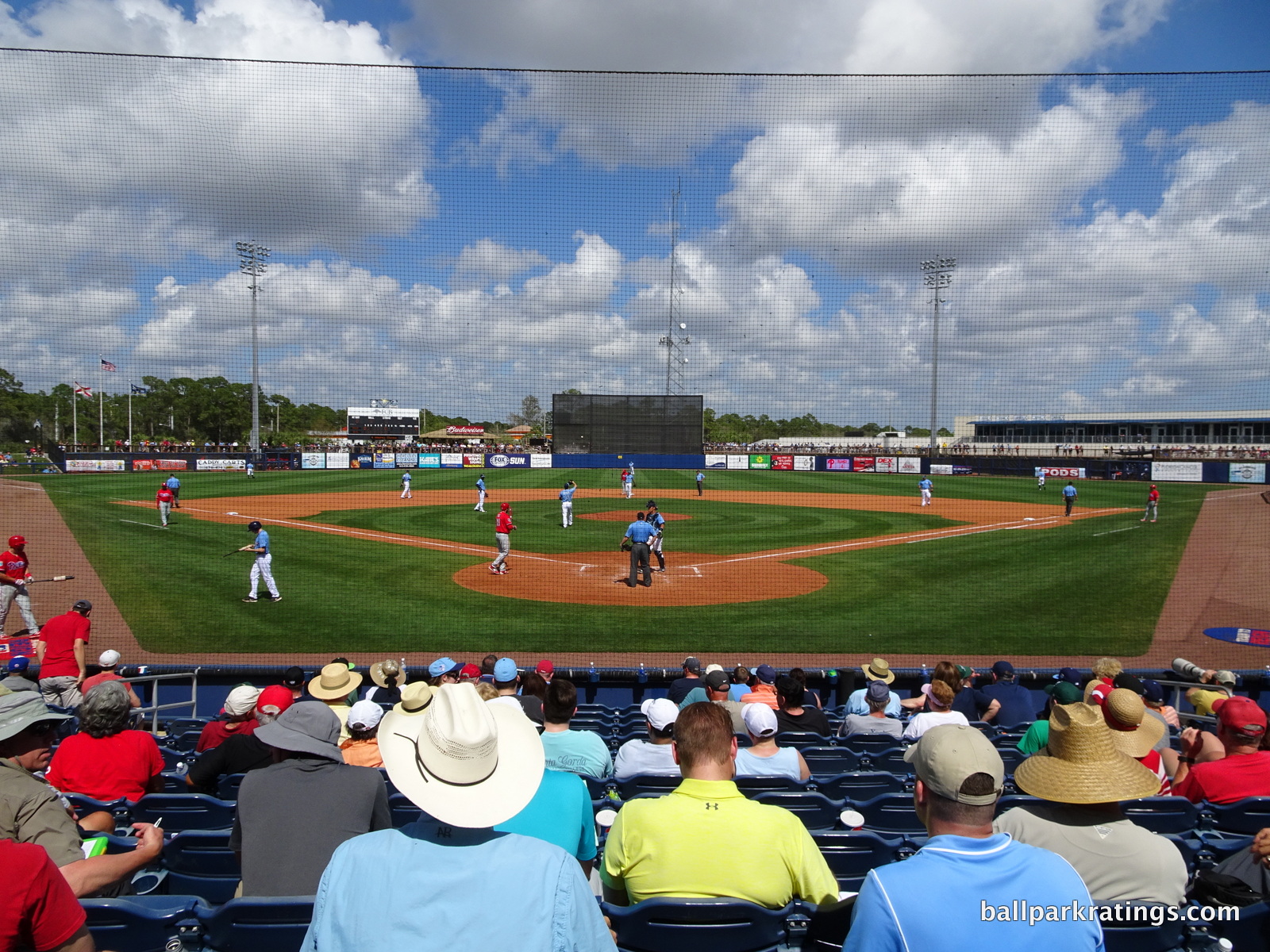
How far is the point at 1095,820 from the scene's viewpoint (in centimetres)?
273

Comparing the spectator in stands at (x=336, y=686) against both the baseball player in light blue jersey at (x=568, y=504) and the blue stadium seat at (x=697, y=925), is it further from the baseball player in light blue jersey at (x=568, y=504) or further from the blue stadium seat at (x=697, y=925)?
Result: the baseball player in light blue jersey at (x=568, y=504)

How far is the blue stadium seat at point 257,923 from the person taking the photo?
2.51 metres

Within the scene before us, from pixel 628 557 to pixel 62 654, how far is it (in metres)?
13.5

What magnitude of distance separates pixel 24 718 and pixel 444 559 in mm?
16689

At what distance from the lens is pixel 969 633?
13.4 metres

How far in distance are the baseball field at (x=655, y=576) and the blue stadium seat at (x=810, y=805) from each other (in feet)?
26.9

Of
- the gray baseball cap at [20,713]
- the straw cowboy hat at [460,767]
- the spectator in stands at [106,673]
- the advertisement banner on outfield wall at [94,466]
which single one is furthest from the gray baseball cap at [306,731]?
the advertisement banner on outfield wall at [94,466]

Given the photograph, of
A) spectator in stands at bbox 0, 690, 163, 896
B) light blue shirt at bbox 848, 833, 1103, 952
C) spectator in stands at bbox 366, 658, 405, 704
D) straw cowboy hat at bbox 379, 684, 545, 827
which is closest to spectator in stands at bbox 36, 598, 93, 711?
spectator in stands at bbox 366, 658, 405, 704

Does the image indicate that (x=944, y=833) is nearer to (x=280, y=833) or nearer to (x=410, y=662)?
(x=280, y=833)

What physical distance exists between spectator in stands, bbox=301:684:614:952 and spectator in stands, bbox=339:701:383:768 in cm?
291

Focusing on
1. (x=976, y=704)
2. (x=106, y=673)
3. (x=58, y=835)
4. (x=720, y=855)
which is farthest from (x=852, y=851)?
(x=106, y=673)

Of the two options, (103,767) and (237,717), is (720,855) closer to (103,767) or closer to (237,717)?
(103,767)

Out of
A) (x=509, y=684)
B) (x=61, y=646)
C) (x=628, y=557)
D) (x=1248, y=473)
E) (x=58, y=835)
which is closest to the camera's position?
(x=58, y=835)

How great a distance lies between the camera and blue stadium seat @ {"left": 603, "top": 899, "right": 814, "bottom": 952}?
2.51 meters
